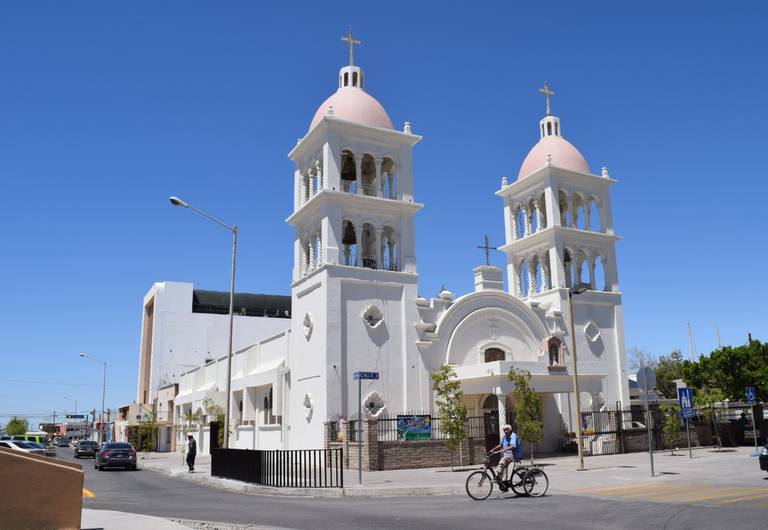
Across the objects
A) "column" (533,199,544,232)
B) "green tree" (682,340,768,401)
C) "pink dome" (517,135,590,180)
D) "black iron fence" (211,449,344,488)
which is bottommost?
"black iron fence" (211,449,344,488)

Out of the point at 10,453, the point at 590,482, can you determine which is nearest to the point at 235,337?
the point at 590,482

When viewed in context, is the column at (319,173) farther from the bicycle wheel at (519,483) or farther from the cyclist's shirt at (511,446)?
the bicycle wheel at (519,483)

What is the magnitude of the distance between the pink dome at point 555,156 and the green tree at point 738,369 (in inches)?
544

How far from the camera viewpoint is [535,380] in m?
31.8

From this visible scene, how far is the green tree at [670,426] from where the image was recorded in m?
31.8

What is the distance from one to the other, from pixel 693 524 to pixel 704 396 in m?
26.0

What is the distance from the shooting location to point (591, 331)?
38.8 meters

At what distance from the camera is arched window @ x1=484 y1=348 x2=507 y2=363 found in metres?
34.7

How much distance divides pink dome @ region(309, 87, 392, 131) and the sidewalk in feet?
55.2

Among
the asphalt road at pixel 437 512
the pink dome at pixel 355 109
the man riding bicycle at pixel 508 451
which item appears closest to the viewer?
the asphalt road at pixel 437 512

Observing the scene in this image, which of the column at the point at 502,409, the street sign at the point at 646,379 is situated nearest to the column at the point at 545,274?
the column at the point at 502,409

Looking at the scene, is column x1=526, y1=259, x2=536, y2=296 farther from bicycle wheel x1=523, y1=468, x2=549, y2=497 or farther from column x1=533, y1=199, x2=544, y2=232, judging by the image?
bicycle wheel x1=523, y1=468, x2=549, y2=497

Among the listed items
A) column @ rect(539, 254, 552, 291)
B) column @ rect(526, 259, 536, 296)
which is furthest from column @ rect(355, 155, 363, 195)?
column @ rect(526, 259, 536, 296)

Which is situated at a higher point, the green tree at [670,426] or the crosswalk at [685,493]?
the green tree at [670,426]
